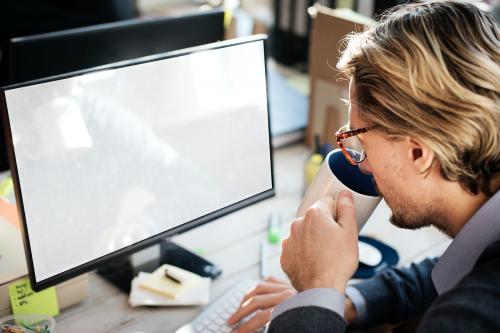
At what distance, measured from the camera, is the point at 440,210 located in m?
0.99

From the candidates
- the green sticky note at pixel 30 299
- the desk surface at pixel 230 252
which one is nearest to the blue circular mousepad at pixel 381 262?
the desk surface at pixel 230 252

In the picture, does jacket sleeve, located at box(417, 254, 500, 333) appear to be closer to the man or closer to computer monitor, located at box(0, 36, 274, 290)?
the man

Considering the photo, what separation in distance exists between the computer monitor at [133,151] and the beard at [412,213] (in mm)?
392

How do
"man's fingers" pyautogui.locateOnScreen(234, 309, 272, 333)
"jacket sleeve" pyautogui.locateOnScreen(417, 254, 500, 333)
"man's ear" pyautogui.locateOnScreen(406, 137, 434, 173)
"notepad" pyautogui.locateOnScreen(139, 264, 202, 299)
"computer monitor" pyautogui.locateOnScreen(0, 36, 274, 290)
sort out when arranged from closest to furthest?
1. "jacket sleeve" pyautogui.locateOnScreen(417, 254, 500, 333)
2. "man's ear" pyautogui.locateOnScreen(406, 137, 434, 173)
3. "computer monitor" pyautogui.locateOnScreen(0, 36, 274, 290)
4. "man's fingers" pyautogui.locateOnScreen(234, 309, 272, 333)
5. "notepad" pyautogui.locateOnScreen(139, 264, 202, 299)

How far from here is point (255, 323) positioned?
45.0 inches

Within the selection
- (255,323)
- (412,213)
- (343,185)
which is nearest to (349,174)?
(343,185)

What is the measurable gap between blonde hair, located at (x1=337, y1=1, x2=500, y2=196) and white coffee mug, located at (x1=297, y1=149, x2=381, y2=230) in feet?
0.64

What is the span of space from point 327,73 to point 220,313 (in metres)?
0.89

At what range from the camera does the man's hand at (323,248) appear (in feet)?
3.28

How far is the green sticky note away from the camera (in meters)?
1.15

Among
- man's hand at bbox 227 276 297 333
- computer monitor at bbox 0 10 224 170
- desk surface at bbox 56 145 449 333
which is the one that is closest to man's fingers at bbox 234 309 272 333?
man's hand at bbox 227 276 297 333

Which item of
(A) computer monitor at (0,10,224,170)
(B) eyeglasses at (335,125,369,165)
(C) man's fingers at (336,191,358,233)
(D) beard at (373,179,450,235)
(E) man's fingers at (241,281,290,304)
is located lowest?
(E) man's fingers at (241,281,290,304)

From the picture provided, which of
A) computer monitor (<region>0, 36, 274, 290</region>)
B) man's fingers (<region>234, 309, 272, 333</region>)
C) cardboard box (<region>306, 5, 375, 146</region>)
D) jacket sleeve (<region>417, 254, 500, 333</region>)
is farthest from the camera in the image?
cardboard box (<region>306, 5, 375, 146</region>)

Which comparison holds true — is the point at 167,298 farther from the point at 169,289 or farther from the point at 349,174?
the point at 349,174
